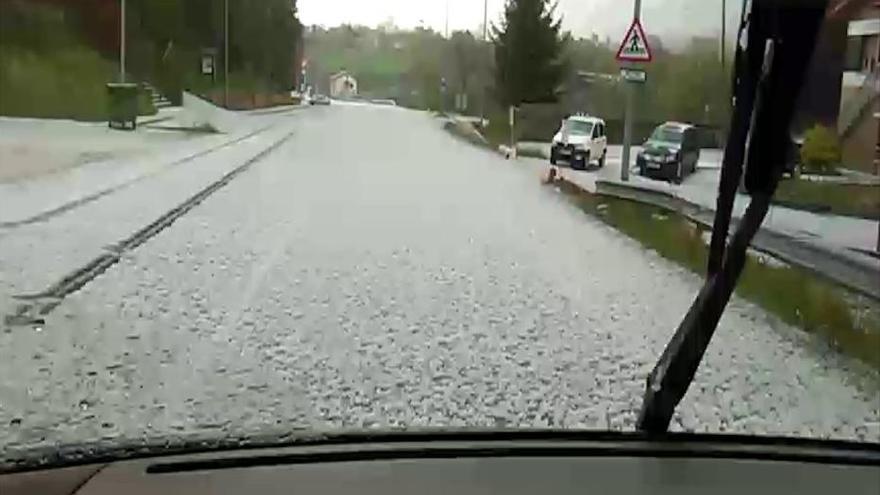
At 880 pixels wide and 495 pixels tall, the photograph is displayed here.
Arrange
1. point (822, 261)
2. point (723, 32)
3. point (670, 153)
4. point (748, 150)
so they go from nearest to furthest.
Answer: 1. point (748, 150)
2. point (723, 32)
3. point (822, 261)
4. point (670, 153)

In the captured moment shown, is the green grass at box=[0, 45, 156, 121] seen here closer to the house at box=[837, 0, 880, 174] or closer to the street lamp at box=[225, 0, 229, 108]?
the street lamp at box=[225, 0, 229, 108]

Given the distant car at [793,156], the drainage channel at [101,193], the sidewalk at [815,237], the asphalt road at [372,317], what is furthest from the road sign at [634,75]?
the drainage channel at [101,193]

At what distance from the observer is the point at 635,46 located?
491 centimetres

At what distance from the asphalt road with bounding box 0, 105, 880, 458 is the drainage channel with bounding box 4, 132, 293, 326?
5cm

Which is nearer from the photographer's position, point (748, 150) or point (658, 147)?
point (748, 150)

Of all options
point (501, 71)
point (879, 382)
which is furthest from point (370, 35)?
point (879, 382)

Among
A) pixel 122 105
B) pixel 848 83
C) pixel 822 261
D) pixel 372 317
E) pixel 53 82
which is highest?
pixel 848 83

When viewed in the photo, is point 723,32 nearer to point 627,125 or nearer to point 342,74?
point 627,125

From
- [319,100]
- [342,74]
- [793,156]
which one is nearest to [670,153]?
[342,74]

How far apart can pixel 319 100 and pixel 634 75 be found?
205 centimetres

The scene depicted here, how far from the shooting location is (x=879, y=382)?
4.55m

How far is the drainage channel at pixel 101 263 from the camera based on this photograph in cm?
→ 510

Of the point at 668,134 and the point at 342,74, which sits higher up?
the point at 342,74

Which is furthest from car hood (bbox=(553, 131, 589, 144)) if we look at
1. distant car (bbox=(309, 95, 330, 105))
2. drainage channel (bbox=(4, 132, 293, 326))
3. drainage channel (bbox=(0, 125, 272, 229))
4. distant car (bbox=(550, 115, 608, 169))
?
drainage channel (bbox=(0, 125, 272, 229))
